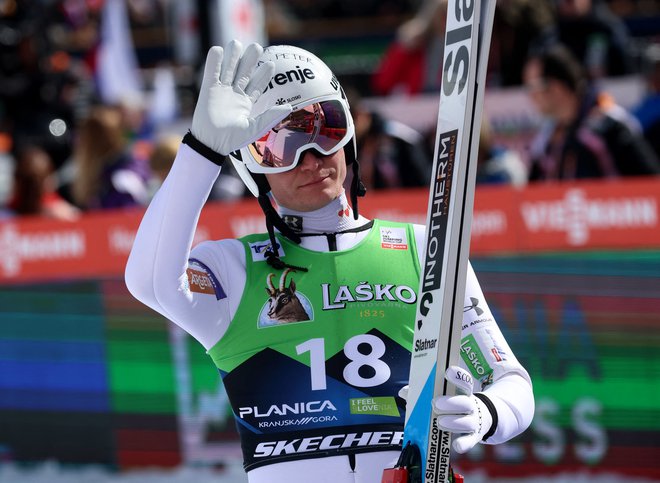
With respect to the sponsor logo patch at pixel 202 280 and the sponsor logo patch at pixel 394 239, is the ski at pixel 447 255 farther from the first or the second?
the sponsor logo patch at pixel 202 280

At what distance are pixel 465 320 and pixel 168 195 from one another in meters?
0.88

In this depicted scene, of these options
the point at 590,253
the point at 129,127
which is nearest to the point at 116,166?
the point at 129,127

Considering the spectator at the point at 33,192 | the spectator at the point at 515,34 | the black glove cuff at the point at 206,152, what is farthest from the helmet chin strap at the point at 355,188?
the spectator at the point at 33,192

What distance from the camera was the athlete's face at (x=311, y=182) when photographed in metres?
3.85

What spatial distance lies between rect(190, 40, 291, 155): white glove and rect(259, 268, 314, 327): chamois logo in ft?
1.55

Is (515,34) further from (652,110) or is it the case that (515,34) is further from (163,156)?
(163,156)

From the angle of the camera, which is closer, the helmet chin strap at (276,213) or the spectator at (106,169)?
the helmet chin strap at (276,213)

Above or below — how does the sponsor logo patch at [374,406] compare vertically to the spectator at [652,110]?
below

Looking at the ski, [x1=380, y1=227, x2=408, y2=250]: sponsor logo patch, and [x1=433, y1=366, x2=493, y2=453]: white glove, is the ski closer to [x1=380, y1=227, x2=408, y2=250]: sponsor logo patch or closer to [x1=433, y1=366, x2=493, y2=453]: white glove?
[x1=433, y1=366, x2=493, y2=453]: white glove

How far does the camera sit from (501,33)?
30.1ft

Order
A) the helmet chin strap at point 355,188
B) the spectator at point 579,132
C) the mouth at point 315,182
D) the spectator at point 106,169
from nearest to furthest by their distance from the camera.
→ the mouth at point 315,182 < the helmet chin strap at point 355,188 < the spectator at point 579,132 < the spectator at point 106,169

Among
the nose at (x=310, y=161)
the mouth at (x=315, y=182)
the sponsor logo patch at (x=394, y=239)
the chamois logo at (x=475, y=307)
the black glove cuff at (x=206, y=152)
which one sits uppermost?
the black glove cuff at (x=206, y=152)

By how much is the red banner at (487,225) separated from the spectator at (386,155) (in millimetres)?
920

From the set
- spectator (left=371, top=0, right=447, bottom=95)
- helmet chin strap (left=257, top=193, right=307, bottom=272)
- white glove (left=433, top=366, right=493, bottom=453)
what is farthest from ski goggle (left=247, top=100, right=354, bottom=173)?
spectator (left=371, top=0, right=447, bottom=95)
